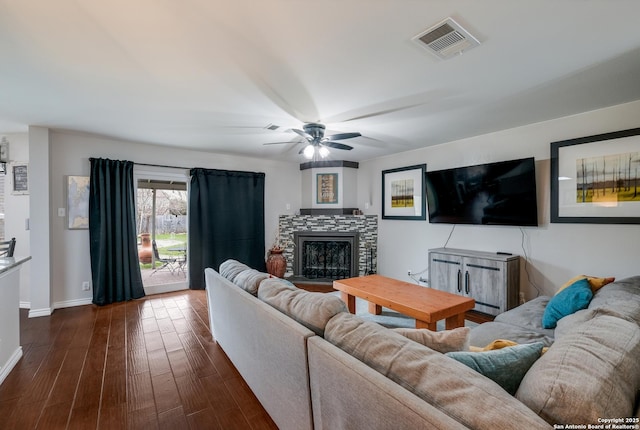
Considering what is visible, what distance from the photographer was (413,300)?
2.81 meters

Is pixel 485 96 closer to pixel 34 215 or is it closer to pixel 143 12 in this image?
pixel 143 12

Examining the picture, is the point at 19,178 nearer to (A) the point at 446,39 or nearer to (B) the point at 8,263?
(B) the point at 8,263

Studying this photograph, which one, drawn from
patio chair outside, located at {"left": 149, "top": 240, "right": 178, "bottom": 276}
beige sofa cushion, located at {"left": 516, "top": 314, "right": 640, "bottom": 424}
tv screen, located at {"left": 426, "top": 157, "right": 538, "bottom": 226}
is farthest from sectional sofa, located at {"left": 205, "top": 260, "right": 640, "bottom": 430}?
patio chair outside, located at {"left": 149, "top": 240, "right": 178, "bottom": 276}

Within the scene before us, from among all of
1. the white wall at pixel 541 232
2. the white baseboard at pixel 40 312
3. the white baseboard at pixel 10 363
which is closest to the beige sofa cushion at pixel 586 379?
the white wall at pixel 541 232

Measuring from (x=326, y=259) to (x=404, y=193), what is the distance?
1981 mm

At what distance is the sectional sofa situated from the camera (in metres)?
0.78

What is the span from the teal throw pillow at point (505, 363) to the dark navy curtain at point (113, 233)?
452 cm

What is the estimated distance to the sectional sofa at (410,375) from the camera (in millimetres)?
782

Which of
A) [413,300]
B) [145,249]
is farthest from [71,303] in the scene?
[413,300]

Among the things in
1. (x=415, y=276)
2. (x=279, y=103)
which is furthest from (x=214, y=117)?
(x=415, y=276)

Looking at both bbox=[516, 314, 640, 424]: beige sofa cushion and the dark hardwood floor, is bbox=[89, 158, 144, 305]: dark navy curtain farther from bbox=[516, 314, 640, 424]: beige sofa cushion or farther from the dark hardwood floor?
bbox=[516, 314, 640, 424]: beige sofa cushion

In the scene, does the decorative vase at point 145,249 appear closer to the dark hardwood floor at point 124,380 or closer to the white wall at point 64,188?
the white wall at point 64,188

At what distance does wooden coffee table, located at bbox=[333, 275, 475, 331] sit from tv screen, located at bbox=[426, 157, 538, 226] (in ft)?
4.62

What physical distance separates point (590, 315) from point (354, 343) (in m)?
A: 1.49
